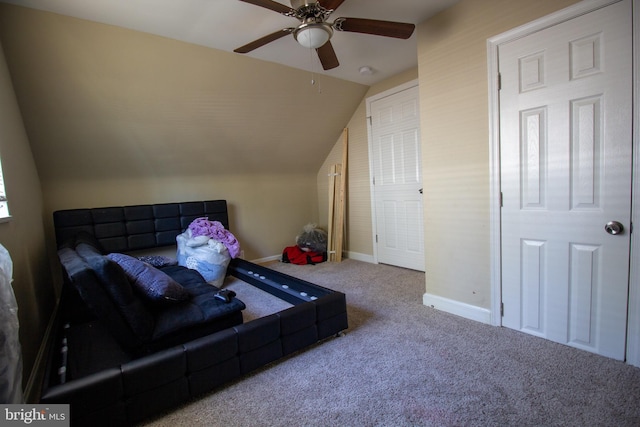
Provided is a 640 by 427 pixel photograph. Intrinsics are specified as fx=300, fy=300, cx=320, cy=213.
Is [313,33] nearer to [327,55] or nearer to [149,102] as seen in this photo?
[327,55]

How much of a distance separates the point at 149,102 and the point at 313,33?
192 cm

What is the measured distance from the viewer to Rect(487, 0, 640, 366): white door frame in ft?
5.32

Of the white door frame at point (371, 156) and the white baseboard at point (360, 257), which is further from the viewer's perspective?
the white baseboard at point (360, 257)

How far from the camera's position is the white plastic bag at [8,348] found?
3.25ft

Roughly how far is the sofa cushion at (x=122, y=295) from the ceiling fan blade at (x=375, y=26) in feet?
6.34

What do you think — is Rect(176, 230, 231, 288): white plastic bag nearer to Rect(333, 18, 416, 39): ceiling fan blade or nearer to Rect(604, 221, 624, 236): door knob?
Rect(333, 18, 416, 39): ceiling fan blade

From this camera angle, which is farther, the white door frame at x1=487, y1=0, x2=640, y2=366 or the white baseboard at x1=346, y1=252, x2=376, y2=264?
the white baseboard at x1=346, y1=252, x2=376, y2=264

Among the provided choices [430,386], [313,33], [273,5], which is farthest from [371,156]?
[430,386]

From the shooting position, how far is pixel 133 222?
3.44 metres

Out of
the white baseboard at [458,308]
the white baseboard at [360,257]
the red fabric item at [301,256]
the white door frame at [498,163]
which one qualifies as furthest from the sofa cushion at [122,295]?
the white baseboard at [360,257]

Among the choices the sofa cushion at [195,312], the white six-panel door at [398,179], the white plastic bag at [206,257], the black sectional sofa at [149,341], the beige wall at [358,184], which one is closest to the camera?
the black sectional sofa at [149,341]

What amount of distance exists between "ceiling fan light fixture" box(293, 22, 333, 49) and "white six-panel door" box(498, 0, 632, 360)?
4.01ft

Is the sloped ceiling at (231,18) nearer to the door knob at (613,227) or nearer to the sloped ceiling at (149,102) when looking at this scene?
the sloped ceiling at (149,102)

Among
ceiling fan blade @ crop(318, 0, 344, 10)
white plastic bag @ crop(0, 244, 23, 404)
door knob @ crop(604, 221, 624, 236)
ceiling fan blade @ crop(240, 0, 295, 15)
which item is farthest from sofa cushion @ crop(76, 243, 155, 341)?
door knob @ crop(604, 221, 624, 236)
